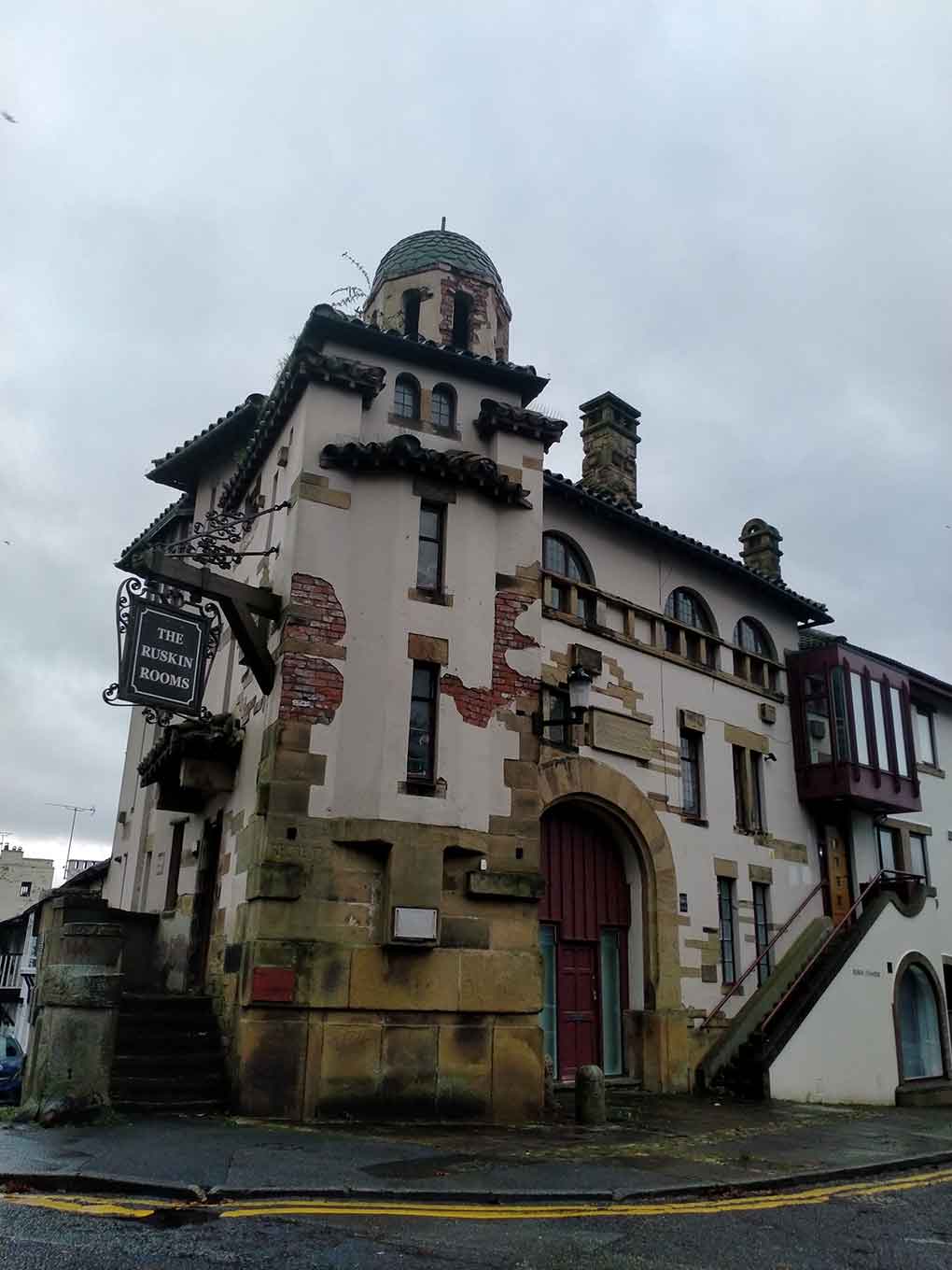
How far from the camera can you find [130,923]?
17.1 meters

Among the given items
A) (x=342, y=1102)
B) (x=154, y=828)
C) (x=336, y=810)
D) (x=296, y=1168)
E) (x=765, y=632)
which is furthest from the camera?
(x=765, y=632)

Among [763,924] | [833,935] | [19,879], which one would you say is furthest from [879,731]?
[19,879]

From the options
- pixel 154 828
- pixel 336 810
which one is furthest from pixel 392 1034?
pixel 154 828

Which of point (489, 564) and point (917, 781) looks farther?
point (917, 781)

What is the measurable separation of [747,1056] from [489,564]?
350 inches

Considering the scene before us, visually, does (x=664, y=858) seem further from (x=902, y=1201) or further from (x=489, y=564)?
(x=902, y=1201)

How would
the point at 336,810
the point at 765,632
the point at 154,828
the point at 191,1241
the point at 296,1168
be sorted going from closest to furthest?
1. the point at 191,1241
2. the point at 296,1168
3. the point at 336,810
4. the point at 154,828
5. the point at 765,632

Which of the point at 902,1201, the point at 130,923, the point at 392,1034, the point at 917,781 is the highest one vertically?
the point at 917,781

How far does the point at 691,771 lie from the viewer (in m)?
19.0

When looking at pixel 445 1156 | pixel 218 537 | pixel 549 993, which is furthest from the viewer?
pixel 549 993

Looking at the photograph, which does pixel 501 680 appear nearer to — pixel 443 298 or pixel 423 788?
pixel 423 788

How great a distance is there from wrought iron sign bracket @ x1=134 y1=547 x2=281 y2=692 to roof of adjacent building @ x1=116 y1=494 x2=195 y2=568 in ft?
26.7

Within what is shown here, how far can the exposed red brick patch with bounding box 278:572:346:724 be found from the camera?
12672mm

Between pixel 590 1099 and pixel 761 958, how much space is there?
7.48 metres
